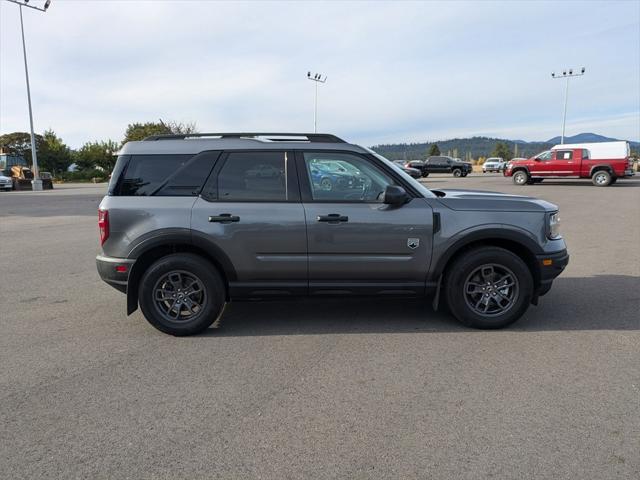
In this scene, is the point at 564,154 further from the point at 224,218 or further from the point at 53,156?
the point at 53,156

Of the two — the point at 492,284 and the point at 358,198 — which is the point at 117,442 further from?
the point at 492,284

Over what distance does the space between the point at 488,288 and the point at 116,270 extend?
3.60 meters

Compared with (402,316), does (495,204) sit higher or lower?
higher

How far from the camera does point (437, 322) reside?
478 cm

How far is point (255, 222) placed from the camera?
14.4ft

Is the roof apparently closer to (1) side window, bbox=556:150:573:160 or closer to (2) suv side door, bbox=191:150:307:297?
(2) suv side door, bbox=191:150:307:297

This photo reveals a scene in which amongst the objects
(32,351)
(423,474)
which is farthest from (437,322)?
(32,351)

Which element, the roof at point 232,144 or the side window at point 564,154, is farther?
the side window at point 564,154

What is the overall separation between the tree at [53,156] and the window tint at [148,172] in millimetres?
66363

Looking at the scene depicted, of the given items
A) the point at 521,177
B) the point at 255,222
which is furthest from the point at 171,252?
the point at 521,177

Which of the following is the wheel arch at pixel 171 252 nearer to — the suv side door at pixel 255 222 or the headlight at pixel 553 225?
the suv side door at pixel 255 222

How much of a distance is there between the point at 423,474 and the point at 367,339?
6.23ft

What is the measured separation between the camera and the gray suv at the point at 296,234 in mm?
4398

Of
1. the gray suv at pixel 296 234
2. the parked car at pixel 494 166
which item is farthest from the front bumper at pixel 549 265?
the parked car at pixel 494 166
